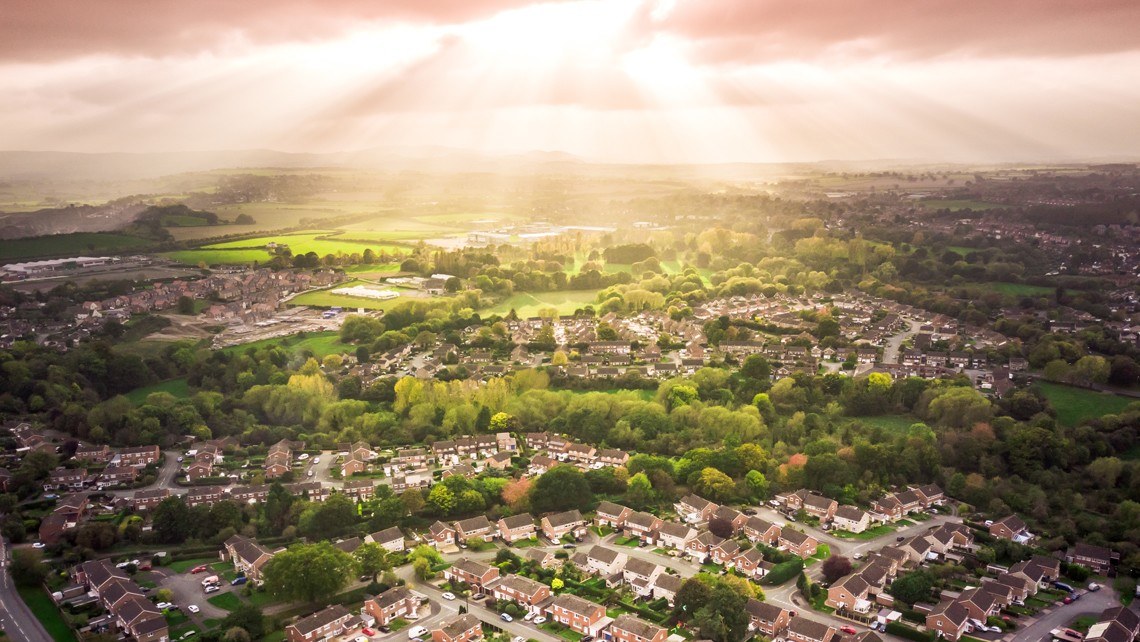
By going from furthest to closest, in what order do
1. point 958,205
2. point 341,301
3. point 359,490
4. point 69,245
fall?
point 958,205, point 69,245, point 341,301, point 359,490

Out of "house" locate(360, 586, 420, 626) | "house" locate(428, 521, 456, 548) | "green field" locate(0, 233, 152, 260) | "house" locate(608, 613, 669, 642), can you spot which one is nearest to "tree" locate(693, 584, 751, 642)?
"house" locate(608, 613, 669, 642)

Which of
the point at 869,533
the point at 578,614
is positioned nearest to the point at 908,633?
the point at 869,533

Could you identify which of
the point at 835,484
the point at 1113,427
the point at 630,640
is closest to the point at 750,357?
the point at 835,484

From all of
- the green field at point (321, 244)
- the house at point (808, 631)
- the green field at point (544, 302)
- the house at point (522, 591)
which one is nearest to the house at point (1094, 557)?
the house at point (808, 631)

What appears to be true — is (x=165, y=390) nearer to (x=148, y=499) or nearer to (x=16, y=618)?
(x=148, y=499)

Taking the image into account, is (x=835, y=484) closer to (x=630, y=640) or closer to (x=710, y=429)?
(x=710, y=429)

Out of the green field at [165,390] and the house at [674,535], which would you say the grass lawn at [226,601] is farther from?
the green field at [165,390]

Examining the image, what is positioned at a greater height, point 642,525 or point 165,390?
point 165,390
